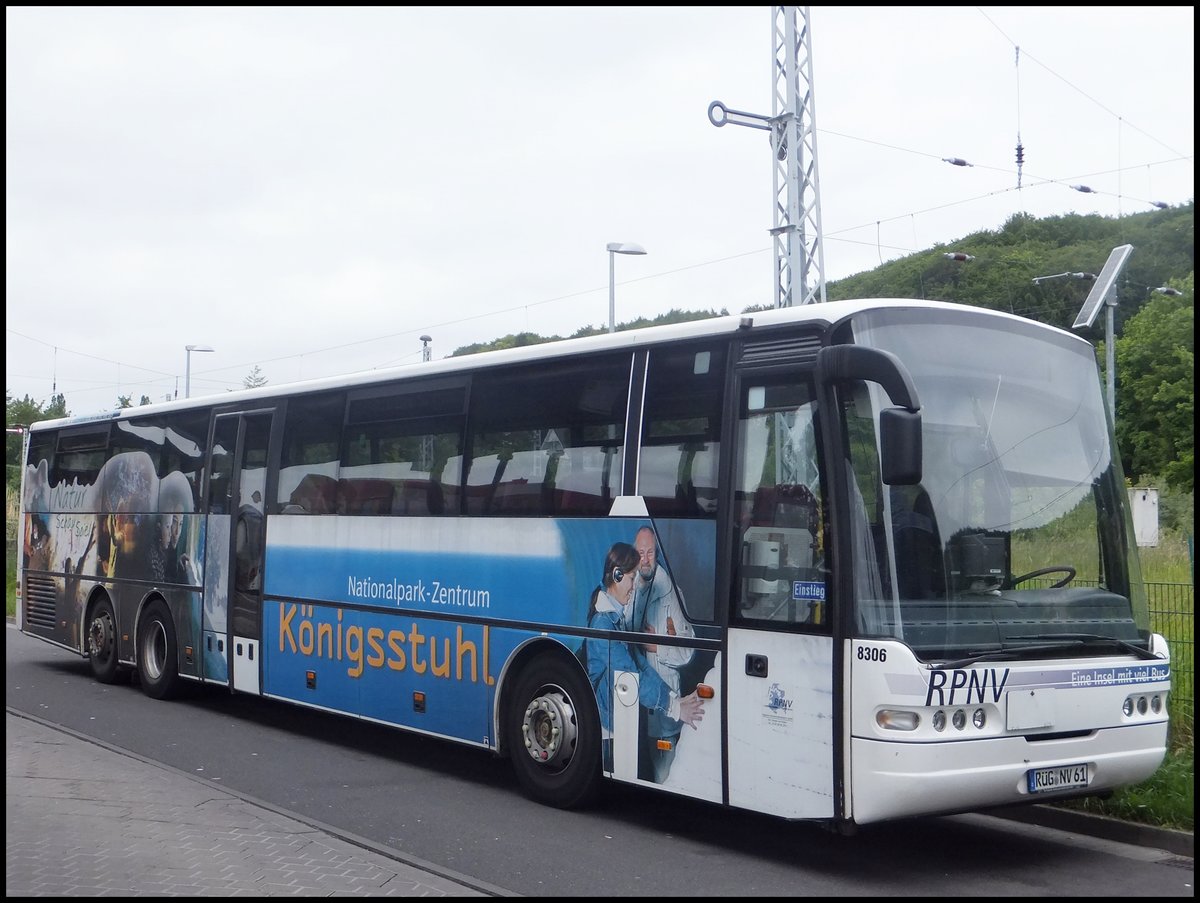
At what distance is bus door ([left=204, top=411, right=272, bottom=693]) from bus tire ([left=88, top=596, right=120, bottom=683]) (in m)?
2.89

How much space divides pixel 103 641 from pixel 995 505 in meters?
12.5

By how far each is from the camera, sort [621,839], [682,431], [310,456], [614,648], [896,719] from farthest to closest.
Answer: [310,456], [614,648], [682,431], [621,839], [896,719]

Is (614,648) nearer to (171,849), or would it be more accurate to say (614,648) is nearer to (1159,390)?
(171,849)

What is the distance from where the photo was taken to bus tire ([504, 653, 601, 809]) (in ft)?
30.1

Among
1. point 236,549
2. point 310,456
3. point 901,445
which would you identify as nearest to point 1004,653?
point 901,445

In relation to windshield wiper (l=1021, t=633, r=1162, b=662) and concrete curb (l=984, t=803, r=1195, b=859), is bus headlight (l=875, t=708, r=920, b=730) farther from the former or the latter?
concrete curb (l=984, t=803, r=1195, b=859)

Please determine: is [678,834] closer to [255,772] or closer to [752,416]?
[752,416]

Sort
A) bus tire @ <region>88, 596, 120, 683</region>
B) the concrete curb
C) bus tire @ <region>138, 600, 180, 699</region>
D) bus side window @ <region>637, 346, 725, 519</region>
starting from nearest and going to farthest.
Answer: the concrete curb
bus side window @ <region>637, 346, 725, 519</region>
bus tire @ <region>138, 600, 180, 699</region>
bus tire @ <region>88, 596, 120, 683</region>

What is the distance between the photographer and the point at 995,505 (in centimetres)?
768

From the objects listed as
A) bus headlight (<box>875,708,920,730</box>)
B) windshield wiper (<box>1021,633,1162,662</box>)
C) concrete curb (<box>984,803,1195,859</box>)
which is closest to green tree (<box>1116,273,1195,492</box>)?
concrete curb (<box>984,803,1195,859</box>)

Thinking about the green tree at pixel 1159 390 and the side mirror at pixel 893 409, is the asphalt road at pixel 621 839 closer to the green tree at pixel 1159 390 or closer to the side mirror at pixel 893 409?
the side mirror at pixel 893 409

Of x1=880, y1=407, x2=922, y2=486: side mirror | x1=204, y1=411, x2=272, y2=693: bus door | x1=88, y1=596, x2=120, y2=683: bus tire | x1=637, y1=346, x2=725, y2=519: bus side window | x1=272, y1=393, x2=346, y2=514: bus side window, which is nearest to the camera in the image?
x1=880, y1=407, x2=922, y2=486: side mirror

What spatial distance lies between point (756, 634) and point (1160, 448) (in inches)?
2119

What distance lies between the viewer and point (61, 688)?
16.2 metres
